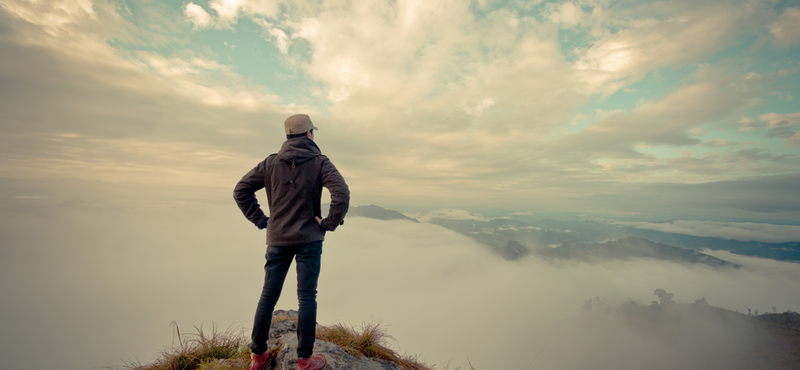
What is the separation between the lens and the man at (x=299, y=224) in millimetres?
3988

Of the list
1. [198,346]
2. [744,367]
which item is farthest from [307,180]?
[744,367]

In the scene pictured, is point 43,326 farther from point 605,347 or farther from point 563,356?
point 605,347

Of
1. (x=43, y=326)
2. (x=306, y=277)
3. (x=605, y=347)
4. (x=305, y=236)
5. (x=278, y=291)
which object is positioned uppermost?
(x=305, y=236)

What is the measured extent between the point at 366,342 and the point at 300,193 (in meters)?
3.39

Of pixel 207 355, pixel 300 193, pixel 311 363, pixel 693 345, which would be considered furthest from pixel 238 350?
pixel 693 345

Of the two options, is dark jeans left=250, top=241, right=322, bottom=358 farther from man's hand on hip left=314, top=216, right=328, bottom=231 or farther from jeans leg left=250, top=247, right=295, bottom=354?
man's hand on hip left=314, top=216, right=328, bottom=231

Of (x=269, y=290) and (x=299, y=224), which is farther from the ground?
(x=299, y=224)

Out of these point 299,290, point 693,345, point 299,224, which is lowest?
point 693,345

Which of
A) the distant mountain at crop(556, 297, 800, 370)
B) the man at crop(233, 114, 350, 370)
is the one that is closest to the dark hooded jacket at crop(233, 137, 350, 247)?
the man at crop(233, 114, 350, 370)

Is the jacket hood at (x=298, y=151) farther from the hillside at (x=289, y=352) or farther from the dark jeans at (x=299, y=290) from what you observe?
the hillside at (x=289, y=352)

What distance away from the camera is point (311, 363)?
157 inches

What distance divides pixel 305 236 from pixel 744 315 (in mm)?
303686

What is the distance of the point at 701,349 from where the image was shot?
16800 centimetres

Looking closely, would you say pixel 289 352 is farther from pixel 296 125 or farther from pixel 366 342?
pixel 296 125
